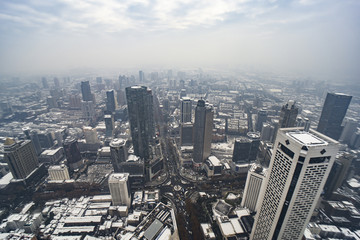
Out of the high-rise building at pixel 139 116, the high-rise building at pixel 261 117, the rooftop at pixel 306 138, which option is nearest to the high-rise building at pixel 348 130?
the high-rise building at pixel 261 117

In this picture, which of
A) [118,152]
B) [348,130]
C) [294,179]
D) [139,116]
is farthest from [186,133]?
[348,130]

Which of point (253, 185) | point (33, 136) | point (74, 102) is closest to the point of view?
point (253, 185)

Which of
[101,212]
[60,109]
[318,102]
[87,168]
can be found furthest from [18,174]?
[318,102]

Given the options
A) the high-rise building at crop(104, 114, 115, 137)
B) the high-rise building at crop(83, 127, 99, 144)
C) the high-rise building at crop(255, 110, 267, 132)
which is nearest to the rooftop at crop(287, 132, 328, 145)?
the high-rise building at crop(255, 110, 267, 132)

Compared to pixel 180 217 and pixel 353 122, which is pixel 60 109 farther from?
pixel 353 122

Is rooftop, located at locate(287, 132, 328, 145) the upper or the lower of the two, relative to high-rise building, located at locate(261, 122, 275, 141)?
upper

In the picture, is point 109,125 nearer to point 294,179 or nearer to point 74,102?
point 74,102

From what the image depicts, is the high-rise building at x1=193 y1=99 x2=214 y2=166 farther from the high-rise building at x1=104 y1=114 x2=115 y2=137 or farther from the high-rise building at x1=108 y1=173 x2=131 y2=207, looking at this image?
the high-rise building at x1=104 y1=114 x2=115 y2=137
